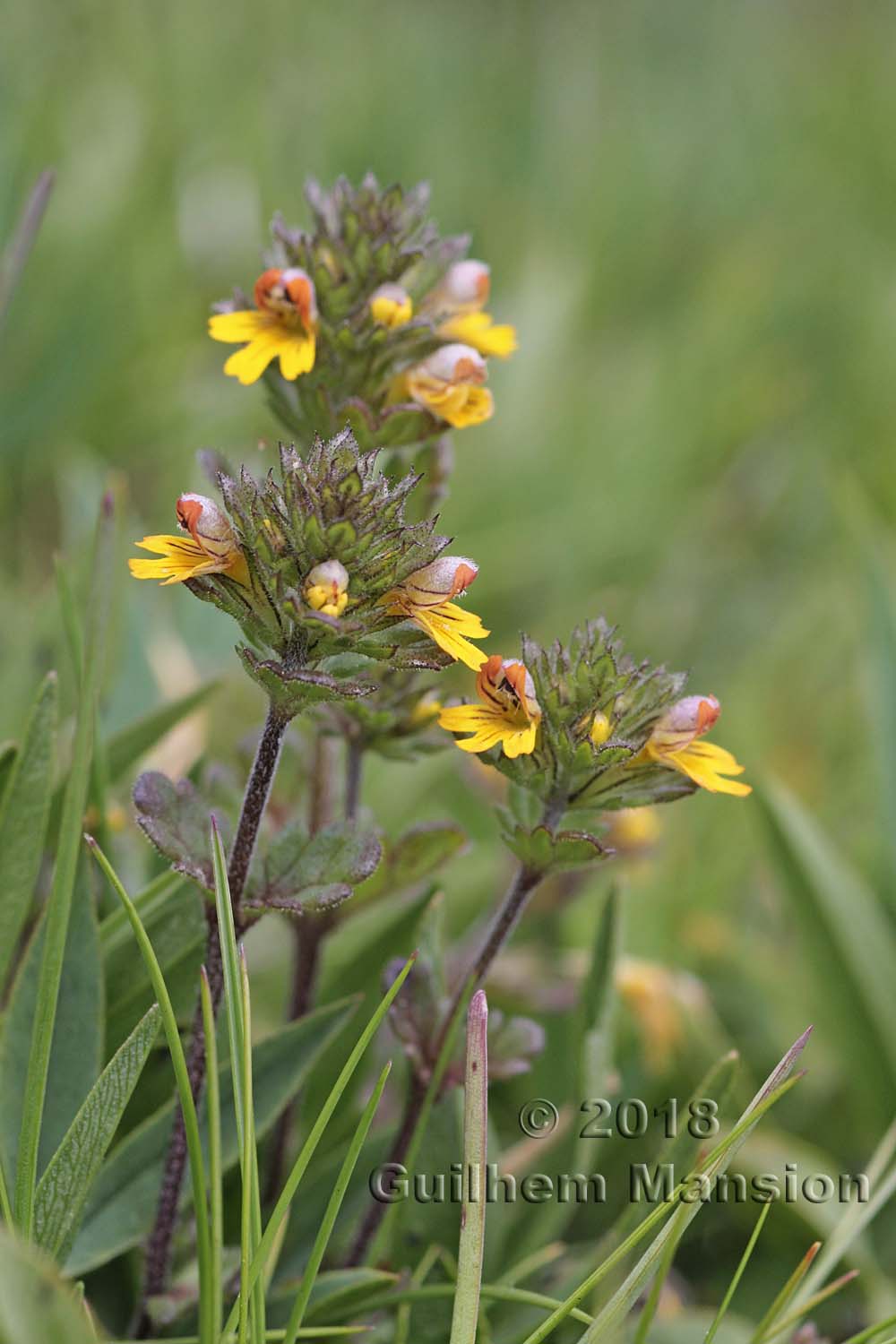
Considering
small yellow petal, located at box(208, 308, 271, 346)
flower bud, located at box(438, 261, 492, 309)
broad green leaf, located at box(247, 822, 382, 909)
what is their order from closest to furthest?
broad green leaf, located at box(247, 822, 382, 909)
small yellow petal, located at box(208, 308, 271, 346)
flower bud, located at box(438, 261, 492, 309)

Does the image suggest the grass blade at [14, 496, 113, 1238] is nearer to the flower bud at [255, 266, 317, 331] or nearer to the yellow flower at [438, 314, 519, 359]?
the flower bud at [255, 266, 317, 331]

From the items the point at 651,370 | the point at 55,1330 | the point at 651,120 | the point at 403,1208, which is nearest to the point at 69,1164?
the point at 55,1330

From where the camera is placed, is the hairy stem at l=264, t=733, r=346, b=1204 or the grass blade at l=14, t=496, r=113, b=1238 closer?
the grass blade at l=14, t=496, r=113, b=1238

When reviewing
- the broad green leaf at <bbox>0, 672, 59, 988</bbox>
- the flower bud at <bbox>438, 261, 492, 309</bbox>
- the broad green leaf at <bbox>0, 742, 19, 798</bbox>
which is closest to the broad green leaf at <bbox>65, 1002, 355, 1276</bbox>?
the broad green leaf at <bbox>0, 672, 59, 988</bbox>

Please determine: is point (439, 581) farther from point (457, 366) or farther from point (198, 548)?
point (457, 366)

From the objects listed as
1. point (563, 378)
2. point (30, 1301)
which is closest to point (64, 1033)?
point (30, 1301)

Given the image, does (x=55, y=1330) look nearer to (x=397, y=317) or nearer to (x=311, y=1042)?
(x=311, y=1042)

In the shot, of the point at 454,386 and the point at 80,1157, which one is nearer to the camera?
the point at 80,1157
